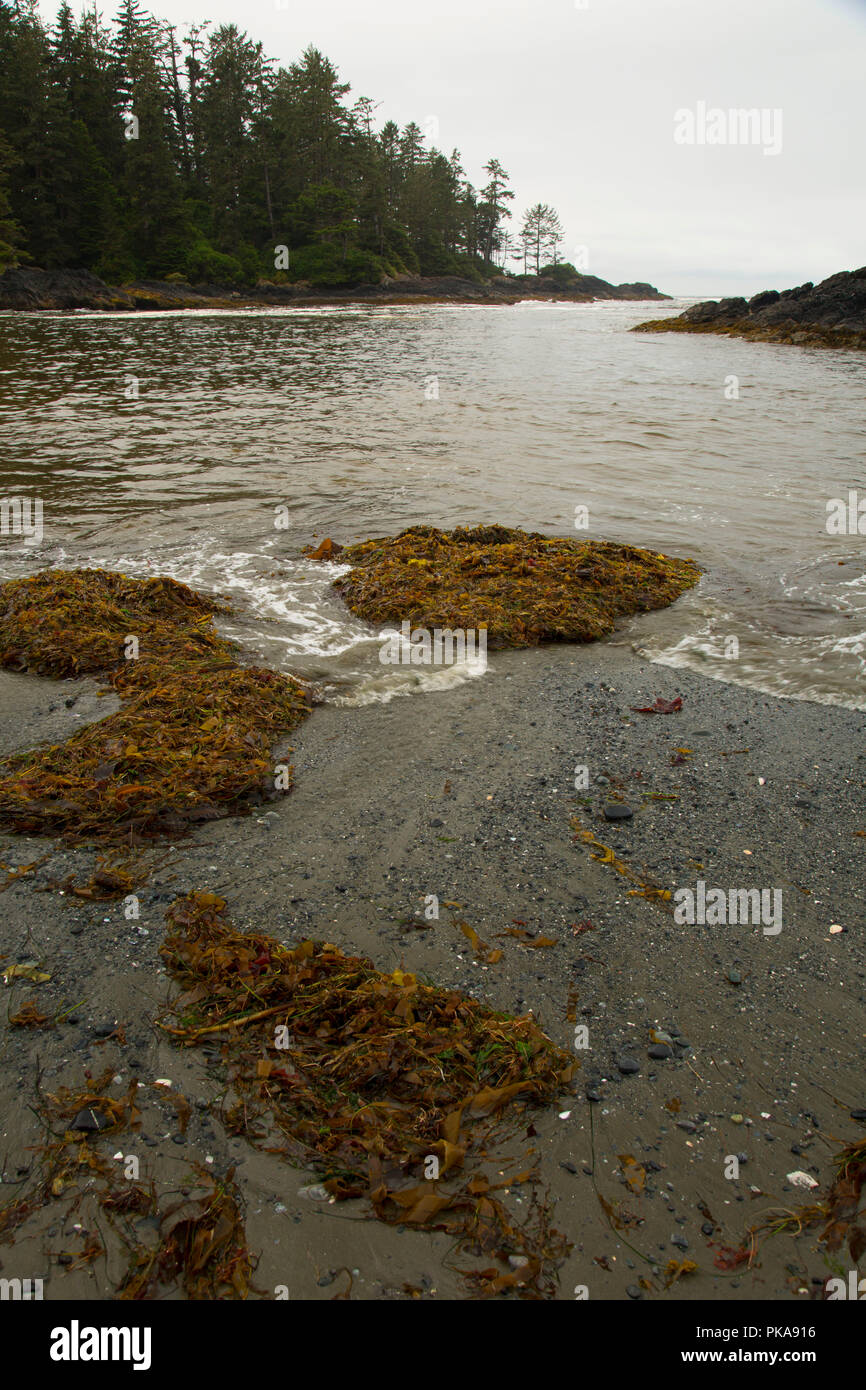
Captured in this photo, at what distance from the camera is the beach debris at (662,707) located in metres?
6.18

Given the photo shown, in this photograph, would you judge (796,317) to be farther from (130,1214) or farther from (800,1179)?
(130,1214)

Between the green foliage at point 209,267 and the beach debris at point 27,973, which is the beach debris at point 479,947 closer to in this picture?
the beach debris at point 27,973

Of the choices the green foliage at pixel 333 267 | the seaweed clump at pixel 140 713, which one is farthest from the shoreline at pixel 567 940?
the green foliage at pixel 333 267

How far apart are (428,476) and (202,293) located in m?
Result: 64.8

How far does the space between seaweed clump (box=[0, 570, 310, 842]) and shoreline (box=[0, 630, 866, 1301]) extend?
26cm

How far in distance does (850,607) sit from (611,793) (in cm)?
522

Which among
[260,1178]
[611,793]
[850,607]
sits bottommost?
[260,1178]

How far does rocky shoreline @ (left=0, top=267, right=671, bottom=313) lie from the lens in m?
53.2

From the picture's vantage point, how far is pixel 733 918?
3.97 metres

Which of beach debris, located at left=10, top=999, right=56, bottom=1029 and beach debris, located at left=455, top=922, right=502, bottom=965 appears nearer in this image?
beach debris, located at left=10, top=999, right=56, bottom=1029

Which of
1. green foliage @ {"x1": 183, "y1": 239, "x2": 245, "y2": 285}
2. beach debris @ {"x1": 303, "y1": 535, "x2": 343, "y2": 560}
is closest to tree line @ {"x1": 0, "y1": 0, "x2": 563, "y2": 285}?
green foliage @ {"x1": 183, "y1": 239, "x2": 245, "y2": 285}

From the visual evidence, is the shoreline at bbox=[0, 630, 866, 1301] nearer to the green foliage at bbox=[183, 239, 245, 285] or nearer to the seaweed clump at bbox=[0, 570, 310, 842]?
the seaweed clump at bbox=[0, 570, 310, 842]
